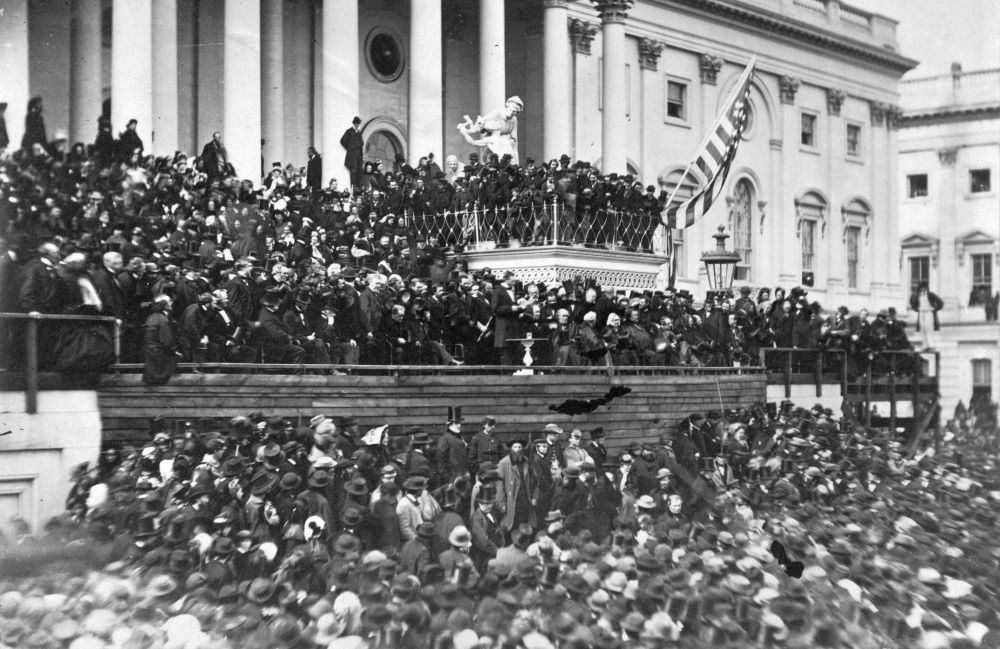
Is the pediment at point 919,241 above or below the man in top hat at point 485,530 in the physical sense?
above

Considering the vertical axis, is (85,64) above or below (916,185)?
below

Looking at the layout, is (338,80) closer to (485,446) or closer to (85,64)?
(85,64)

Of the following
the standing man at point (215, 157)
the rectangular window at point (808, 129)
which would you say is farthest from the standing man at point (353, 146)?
the rectangular window at point (808, 129)

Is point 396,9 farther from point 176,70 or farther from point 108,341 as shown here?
point 108,341

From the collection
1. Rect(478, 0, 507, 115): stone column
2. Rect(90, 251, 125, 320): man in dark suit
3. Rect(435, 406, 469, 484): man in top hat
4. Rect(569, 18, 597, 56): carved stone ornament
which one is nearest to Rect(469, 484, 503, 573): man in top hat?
Rect(435, 406, 469, 484): man in top hat

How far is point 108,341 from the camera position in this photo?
15602 millimetres

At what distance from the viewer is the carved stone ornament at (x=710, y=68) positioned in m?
46.8

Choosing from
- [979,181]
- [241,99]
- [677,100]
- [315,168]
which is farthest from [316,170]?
[979,181]

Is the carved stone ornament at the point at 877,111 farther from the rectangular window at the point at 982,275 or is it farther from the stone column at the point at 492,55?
the stone column at the point at 492,55

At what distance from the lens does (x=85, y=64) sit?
90.2 ft

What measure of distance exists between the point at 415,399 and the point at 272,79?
58.1 ft

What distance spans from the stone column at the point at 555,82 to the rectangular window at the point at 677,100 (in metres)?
8.79

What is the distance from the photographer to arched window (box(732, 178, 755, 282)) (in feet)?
158

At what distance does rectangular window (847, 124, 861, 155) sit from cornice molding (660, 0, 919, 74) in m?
2.85
